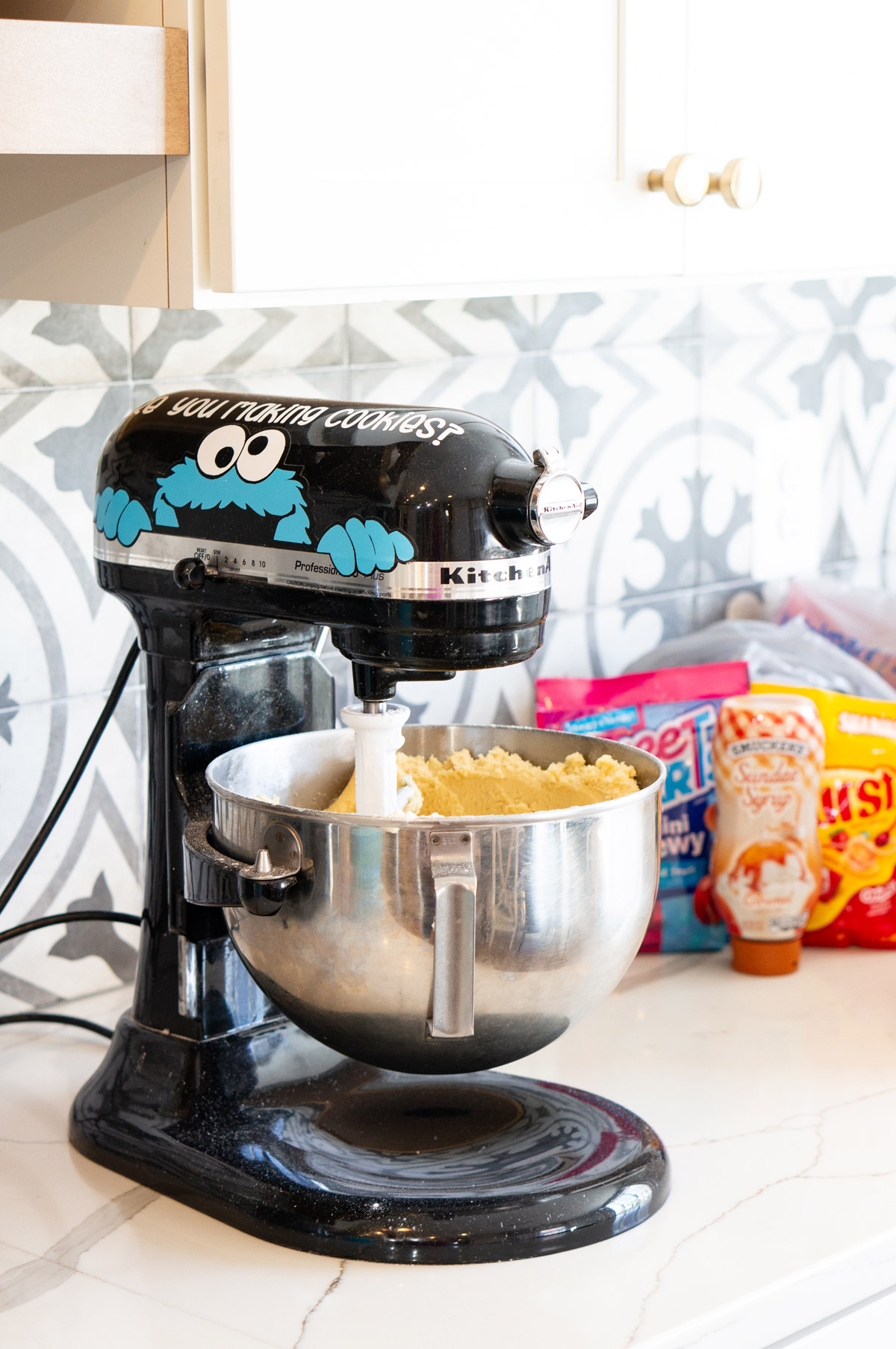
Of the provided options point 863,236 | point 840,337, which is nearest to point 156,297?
point 863,236

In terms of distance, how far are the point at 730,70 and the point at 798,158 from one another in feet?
0.29

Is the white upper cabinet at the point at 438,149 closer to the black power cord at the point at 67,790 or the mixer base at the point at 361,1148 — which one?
the black power cord at the point at 67,790

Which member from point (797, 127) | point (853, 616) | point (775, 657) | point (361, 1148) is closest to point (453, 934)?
point (361, 1148)

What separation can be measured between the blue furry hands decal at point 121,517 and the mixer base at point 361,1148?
296 mm

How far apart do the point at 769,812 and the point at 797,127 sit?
0.50 metres

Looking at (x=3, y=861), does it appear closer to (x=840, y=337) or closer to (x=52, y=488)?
(x=52, y=488)

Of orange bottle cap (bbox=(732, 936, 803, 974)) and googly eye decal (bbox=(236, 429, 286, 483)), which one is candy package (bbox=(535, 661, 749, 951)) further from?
googly eye decal (bbox=(236, 429, 286, 483))

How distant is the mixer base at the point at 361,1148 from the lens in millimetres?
821

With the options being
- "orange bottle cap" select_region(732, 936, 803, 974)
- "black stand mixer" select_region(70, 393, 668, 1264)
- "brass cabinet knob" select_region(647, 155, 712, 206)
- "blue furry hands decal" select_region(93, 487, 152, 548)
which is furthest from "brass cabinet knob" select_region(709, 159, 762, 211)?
"orange bottle cap" select_region(732, 936, 803, 974)

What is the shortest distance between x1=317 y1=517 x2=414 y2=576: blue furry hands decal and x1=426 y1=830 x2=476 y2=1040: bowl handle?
136 mm

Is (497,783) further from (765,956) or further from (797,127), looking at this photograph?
(797,127)

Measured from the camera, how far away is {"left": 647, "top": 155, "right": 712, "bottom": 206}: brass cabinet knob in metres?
0.99

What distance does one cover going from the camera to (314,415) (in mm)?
839

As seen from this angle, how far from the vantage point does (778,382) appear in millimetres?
1686
